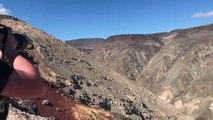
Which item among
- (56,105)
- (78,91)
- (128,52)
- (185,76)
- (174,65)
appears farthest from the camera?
(128,52)

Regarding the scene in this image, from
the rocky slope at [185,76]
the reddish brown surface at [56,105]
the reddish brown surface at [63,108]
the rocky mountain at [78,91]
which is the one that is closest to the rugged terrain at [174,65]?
the rocky slope at [185,76]

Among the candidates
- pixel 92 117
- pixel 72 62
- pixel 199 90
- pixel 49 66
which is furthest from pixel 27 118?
pixel 199 90

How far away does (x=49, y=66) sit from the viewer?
24.2 meters

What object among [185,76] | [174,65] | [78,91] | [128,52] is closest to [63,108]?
[78,91]

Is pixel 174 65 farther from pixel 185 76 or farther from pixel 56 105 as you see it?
pixel 56 105

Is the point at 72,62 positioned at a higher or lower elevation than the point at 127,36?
lower

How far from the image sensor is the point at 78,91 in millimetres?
23812

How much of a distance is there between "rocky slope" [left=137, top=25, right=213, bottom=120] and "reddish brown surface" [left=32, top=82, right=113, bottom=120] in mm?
60541

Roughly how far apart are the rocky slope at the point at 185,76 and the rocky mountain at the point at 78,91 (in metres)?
50.9

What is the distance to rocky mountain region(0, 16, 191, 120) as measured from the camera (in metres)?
19.1

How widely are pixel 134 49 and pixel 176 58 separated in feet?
85.1

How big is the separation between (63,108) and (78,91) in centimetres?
462

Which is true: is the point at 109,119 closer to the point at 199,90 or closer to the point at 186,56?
the point at 199,90

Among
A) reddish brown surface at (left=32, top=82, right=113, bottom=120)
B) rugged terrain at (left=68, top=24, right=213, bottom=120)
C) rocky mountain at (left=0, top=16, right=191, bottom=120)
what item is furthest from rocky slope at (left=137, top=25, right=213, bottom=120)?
reddish brown surface at (left=32, top=82, right=113, bottom=120)
